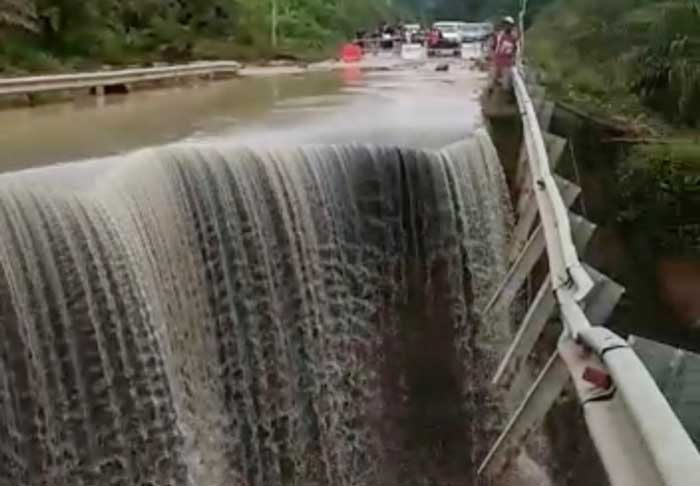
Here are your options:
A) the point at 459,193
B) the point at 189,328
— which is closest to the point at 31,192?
the point at 189,328

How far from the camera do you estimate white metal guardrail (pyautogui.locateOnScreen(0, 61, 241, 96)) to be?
44.3ft

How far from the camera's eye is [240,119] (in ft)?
42.9

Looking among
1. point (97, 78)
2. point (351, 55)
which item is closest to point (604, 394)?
point (97, 78)

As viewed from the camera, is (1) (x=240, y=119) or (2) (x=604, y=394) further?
(1) (x=240, y=119)

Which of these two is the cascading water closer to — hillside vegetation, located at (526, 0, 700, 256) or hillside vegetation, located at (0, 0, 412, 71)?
hillside vegetation, located at (526, 0, 700, 256)

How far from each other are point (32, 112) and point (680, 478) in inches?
474

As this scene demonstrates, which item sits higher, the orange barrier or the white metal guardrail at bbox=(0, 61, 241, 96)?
the white metal guardrail at bbox=(0, 61, 241, 96)

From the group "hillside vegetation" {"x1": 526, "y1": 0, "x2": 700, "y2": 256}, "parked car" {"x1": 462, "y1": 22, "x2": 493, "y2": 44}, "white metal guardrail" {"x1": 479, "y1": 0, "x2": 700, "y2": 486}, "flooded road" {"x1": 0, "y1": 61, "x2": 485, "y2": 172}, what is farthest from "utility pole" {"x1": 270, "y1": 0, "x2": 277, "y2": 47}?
"white metal guardrail" {"x1": 479, "y1": 0, "x2": 700, "y2": 486}

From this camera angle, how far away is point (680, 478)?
1901mm

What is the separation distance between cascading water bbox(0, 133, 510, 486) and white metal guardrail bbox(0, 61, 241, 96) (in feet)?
18.4

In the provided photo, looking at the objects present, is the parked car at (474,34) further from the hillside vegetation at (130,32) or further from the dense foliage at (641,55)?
the dense foliage at (641,55)

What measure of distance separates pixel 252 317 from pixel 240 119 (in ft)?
18.3

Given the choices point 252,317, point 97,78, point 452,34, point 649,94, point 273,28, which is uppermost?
point 649,94

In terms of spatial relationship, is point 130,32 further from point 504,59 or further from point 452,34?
point 452,34
